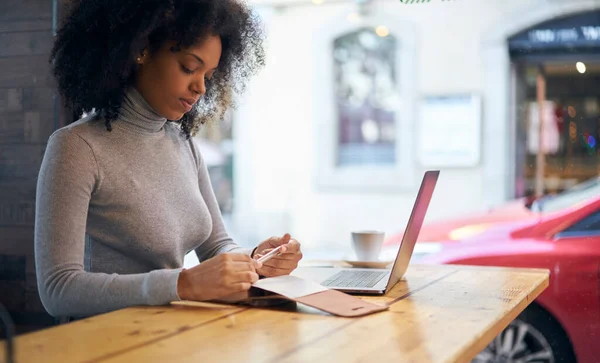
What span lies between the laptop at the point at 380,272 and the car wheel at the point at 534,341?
1.28m

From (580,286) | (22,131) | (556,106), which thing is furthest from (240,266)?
(556,106)

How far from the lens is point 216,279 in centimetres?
161

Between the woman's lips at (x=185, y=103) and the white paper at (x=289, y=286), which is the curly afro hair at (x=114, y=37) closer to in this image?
the woman's lips at (x=185, y=103)

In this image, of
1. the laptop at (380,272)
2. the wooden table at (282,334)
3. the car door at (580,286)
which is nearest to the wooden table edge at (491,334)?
the wooden table at (282,334)

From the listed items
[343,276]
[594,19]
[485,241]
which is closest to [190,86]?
[343,276]

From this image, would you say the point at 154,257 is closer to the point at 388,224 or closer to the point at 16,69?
the point at 16,69

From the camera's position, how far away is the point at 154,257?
6.43 feet

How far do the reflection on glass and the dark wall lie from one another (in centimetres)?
591

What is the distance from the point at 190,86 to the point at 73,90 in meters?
0.33

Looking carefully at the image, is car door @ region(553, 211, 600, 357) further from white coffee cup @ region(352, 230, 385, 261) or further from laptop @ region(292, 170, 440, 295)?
laptop @ region(292, 170, 440, 295)

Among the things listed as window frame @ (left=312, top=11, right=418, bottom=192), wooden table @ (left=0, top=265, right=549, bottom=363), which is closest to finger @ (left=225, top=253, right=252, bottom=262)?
wooden table @ (left=0, top=265, right=549, bottom=363)

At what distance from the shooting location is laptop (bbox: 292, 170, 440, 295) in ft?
6.07

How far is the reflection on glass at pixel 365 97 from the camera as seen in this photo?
26.5 feet

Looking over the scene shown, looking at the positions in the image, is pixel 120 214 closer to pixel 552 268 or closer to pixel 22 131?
pixel 22 131
